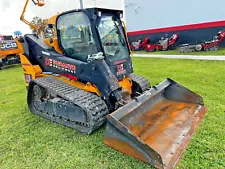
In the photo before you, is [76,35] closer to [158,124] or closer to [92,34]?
[92,34]

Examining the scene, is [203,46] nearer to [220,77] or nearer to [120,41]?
[220,77]

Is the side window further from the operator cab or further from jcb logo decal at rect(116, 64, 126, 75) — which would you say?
jcb logo decal at rect(116, 64, 126, 75)

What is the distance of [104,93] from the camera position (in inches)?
138

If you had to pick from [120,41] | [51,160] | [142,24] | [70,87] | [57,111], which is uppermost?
[142,24]

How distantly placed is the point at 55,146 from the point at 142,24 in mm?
16756

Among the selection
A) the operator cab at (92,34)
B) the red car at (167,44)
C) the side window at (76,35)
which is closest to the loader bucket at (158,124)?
the operator cab at (92,34)

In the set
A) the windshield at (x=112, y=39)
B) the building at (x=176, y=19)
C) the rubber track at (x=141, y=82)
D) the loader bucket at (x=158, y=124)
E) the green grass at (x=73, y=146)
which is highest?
the building at (x=176, y=19)

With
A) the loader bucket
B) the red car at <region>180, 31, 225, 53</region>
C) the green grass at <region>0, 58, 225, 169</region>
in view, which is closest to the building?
the red car at <region>180, 31, 225, 53</region>

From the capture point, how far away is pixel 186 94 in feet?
12.6

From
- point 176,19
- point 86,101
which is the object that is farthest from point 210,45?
point 86,101

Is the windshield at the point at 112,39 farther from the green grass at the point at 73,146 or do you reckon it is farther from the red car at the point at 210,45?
the red car at the point at 210,45

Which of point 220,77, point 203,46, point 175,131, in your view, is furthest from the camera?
point 203,46

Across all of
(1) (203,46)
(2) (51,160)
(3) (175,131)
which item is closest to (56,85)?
(2) (51,160)

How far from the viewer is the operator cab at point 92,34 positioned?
357 centimetres
